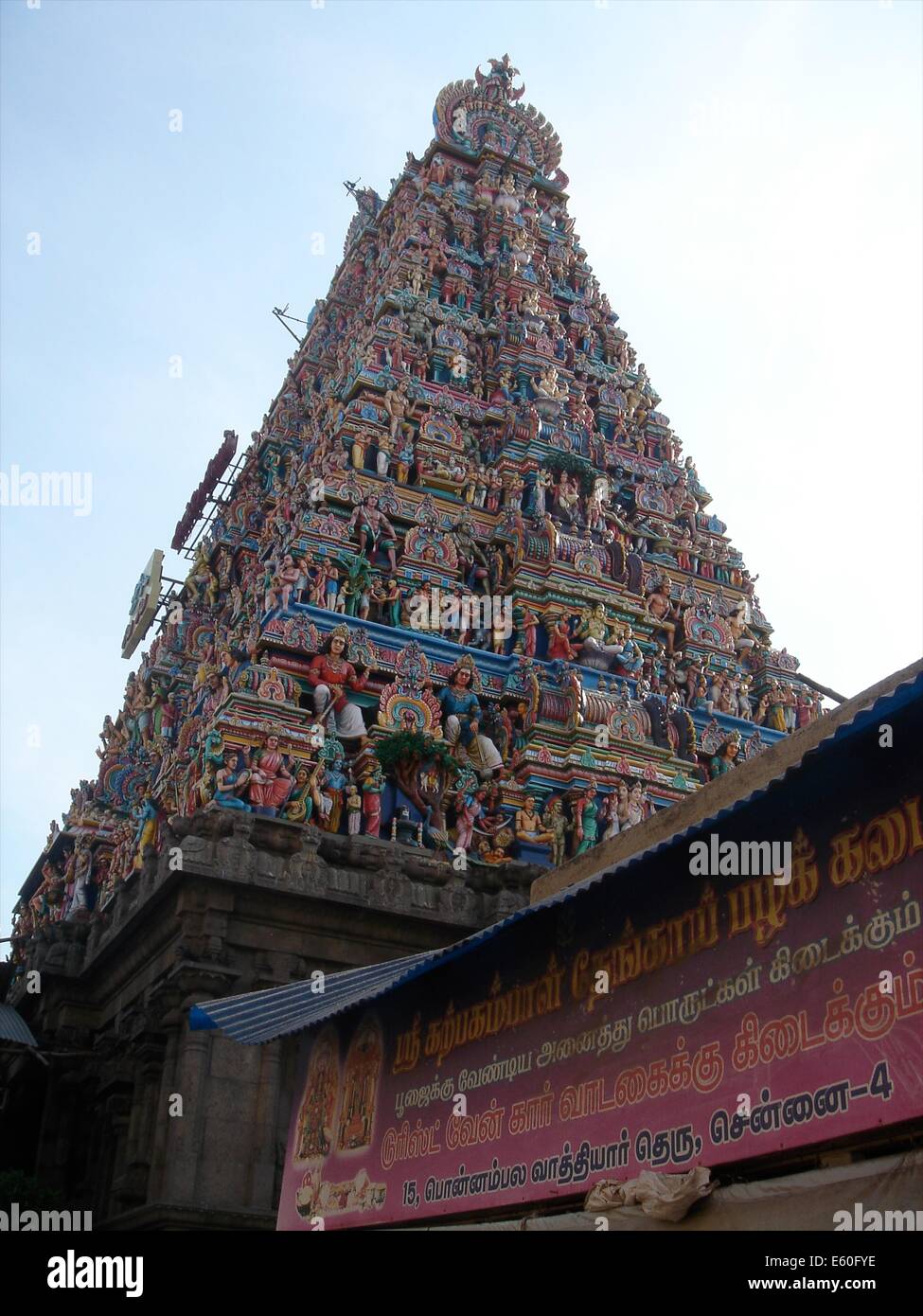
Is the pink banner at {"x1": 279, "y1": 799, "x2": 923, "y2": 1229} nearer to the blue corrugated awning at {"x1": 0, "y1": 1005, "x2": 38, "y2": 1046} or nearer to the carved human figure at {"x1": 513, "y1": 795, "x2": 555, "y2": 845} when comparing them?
the carved human figure at {"x1": 513, "y1": 795, "x2": 555, "y2": 845}

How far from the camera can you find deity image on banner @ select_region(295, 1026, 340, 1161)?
1310 cm

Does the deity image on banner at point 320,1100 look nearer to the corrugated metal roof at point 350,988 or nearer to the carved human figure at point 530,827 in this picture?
the corrugated metal roof at point 350,988

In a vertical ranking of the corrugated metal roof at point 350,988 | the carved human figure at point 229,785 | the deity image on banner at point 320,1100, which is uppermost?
the carved human figure at point 229,785

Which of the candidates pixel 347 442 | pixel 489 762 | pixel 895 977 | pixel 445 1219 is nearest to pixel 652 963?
pixel 895 977

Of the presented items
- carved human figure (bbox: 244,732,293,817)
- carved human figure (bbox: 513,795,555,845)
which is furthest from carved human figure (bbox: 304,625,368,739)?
carved human figure (bbox: 513,795,555,845)

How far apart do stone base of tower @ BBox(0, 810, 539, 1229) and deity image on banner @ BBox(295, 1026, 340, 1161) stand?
2.84 meters

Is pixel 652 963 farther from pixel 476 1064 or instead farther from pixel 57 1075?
pixel 57 1075

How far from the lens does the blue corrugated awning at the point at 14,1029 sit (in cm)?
2170

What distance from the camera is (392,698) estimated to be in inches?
861

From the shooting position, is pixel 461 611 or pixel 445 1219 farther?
pixel 461 611

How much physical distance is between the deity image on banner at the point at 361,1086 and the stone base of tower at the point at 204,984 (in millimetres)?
3934

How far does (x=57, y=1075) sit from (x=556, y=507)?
14.5 metres

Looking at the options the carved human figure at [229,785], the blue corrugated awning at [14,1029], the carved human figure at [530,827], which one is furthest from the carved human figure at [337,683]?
the blue corrugated awning at [14,1029]

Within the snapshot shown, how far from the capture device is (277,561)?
2375 cm
